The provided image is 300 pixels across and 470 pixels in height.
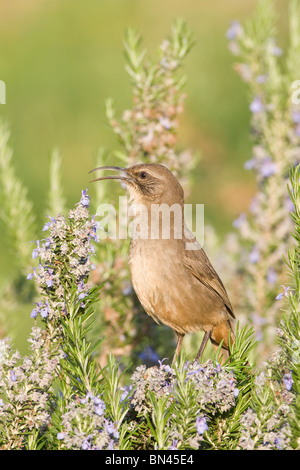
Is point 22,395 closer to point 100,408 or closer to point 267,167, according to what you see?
point 100,408

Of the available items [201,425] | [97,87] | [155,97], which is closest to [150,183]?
[155,97]

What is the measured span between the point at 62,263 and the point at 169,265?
5.82ft

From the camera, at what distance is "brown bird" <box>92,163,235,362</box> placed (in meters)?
4.13

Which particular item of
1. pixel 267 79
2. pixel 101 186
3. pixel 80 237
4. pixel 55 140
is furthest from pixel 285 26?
pixel 80 237

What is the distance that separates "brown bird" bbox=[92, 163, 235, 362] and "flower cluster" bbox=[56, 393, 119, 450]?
72.0 inches

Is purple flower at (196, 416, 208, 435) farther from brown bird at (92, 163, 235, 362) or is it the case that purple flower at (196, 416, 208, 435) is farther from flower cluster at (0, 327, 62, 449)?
brown bird at (92, 163, 235, 362)

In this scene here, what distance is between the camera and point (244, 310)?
511 centimetres

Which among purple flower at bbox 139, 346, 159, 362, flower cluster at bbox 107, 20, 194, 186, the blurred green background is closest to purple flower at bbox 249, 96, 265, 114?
flower cluster at bbox 107, 20, 194, 186

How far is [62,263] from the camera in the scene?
8.18 feet

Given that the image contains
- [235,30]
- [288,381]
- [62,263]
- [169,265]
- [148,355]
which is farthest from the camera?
[235,30]

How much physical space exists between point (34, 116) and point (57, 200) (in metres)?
8.06

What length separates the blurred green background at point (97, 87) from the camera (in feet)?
35.5
